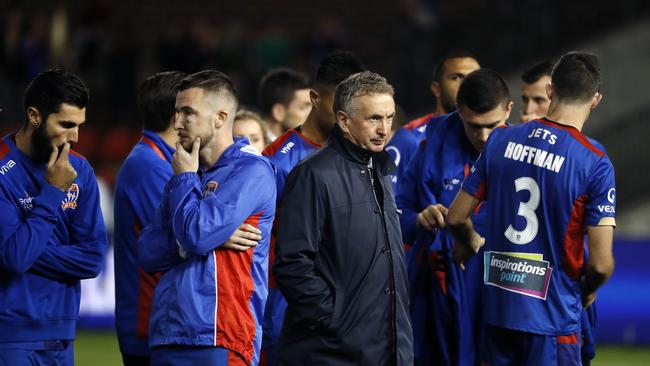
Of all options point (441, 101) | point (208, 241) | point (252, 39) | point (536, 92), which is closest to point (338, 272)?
point (208, 241)

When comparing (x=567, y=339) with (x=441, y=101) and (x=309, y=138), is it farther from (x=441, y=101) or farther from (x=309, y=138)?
(x=441, y=101)

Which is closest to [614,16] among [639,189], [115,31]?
[639,189]

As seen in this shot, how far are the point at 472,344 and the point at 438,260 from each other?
582mm

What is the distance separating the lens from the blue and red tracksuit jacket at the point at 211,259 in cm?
559

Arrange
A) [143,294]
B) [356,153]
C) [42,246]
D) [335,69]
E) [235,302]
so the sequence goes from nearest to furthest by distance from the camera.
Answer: [235,302] < [42,246] < [356,153] < [143,294] < [335,69]

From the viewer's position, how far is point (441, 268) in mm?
7715

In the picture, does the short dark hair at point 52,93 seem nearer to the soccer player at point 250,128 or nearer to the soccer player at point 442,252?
the soccer player at point 250,128

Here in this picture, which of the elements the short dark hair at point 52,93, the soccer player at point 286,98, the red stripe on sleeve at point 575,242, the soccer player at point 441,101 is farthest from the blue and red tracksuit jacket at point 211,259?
the soccer player at point 286,98

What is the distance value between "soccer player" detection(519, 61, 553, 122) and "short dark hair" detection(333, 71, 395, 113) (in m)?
2.83

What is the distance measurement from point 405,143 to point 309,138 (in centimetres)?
131

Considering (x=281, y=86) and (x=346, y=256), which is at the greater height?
(x=281, y=86)

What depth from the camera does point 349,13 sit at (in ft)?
79.2

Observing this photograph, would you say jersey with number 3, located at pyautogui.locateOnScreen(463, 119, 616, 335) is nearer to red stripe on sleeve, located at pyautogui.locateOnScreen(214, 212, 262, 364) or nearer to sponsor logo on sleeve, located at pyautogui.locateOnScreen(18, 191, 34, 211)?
red stripe on sleeve, located at pyautogui.locateOnScreen(214, 212, 262, 364)

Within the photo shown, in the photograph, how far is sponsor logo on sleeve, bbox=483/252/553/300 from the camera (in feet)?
20.7
